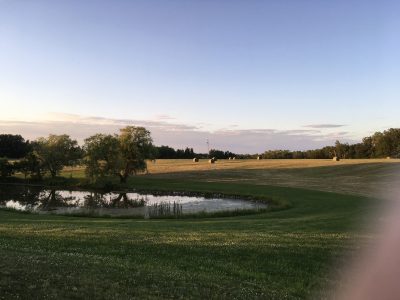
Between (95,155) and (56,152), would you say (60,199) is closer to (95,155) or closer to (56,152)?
(95,155)

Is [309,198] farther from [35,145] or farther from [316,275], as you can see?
[35,145]

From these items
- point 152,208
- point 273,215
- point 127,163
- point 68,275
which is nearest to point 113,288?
point 68,275

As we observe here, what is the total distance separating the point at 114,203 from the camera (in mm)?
51219

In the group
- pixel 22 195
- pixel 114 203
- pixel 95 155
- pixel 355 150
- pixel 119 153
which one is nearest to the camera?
pixel 114 203

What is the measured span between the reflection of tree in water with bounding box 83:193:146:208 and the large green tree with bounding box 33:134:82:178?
2287 cm

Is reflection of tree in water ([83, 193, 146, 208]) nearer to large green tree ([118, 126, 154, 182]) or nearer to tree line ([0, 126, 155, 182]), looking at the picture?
tree line ([0, 126, 155, 182])

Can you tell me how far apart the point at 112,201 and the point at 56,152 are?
32286 mm

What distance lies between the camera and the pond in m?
41.7

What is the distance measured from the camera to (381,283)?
1127 centimetres

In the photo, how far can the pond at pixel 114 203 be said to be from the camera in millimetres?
41719

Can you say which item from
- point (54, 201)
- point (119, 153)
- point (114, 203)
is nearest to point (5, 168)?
point (119, 153)

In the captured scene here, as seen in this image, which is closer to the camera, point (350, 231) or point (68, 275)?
point (68, 275)

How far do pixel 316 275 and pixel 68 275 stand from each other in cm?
709

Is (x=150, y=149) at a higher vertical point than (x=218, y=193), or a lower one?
higher
